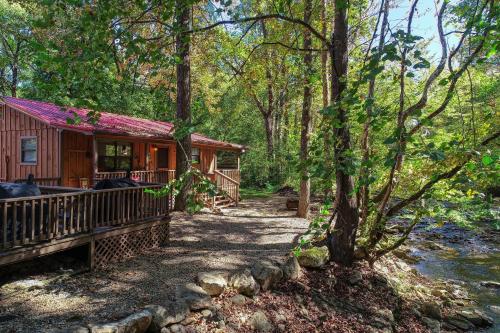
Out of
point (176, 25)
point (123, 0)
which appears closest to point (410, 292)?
point (176, 25)

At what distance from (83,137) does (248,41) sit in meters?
11.6

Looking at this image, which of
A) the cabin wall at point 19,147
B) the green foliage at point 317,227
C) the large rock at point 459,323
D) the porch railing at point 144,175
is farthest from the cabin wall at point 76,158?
the large rock at point 459,323

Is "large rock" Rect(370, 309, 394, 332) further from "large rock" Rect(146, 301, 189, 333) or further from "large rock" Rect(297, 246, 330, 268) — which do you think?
"large rock" Rect(146, 301, 189, 333)

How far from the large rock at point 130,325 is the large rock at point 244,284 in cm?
183

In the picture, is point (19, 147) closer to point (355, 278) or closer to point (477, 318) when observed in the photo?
point (355, 278)

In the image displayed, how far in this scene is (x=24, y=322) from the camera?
13.8ft

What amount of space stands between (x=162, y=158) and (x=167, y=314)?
11.7 metres

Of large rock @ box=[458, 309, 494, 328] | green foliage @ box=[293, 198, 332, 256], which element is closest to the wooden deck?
green foliage @ box=[293, 198, 332, 256]

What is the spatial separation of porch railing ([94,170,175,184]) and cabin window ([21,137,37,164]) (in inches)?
96.7

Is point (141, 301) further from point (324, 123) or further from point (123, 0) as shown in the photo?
point (123, 0)

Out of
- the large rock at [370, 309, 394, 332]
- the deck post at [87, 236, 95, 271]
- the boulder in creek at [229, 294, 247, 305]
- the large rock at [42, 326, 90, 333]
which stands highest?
the deck post at [87, 236, 95, 271]

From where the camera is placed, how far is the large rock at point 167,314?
4.44 metres

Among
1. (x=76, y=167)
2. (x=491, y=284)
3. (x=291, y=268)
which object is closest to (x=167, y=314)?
(x=291, y=268)

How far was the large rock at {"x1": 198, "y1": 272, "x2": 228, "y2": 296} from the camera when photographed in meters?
5.58
